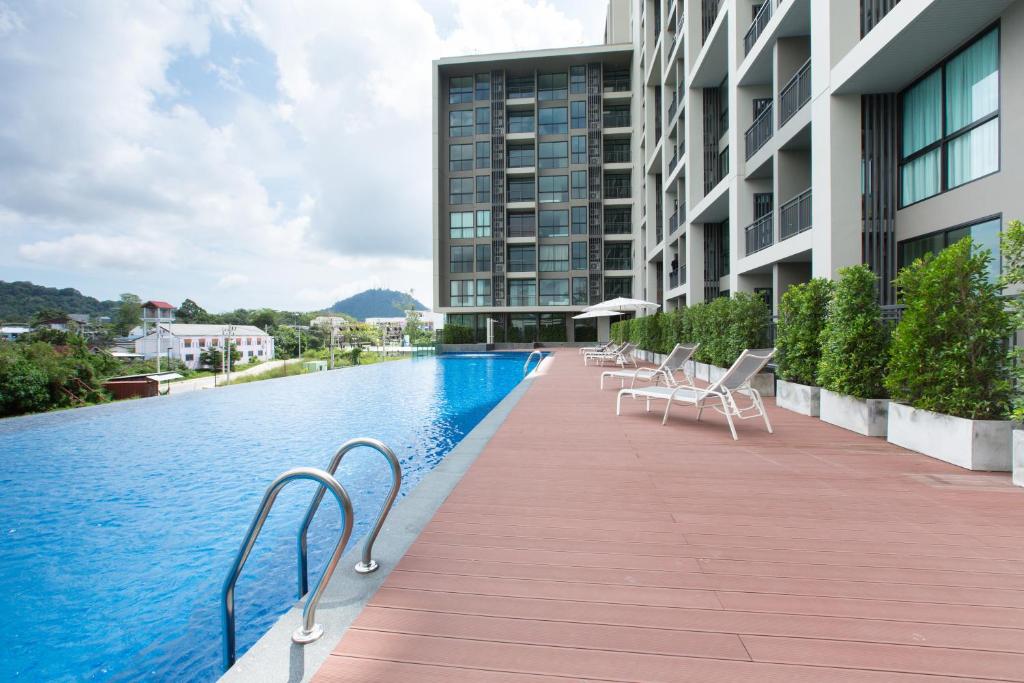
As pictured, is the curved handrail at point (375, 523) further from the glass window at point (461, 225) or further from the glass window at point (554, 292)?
the glass window at point (461, 225)

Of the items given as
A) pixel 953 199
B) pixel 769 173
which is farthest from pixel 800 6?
pixel 953 199

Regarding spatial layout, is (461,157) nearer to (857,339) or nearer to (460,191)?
(460,191)

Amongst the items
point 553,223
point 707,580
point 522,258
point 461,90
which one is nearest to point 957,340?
point 707,580

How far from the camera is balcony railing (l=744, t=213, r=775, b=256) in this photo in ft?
38.0

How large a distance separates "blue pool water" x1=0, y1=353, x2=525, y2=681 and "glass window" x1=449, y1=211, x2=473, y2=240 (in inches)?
1146

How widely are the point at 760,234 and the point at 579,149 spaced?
91.0 ft

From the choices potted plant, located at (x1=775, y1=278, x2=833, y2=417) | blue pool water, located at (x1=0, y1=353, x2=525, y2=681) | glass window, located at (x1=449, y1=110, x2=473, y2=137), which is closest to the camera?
blue pool water, located at (x1=0, y1=353, x2=525, y2=681)

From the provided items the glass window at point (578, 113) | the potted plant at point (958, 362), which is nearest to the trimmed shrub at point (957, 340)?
the potted plant at point (958, 362)

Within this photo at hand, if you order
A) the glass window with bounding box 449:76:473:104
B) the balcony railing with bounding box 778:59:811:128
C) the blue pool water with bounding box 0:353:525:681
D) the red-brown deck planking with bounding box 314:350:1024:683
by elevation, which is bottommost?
the blue pool water with bounding box 0:353:525:681

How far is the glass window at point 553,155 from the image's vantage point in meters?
37.2

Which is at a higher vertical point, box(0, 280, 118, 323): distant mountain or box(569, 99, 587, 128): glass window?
box(569, 99, 587, 128): glass window

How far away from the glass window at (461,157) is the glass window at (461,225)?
353 cm

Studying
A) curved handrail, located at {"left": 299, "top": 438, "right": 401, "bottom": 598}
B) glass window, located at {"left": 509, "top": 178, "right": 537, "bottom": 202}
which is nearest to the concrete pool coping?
curved handrail, located at {"left": 299, "top": 438, "right": 401, "bottom": 598}

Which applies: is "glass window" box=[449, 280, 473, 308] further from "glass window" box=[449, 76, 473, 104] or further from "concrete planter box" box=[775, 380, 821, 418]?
"concrete planter box" box=[775, 380, 821, 418]
